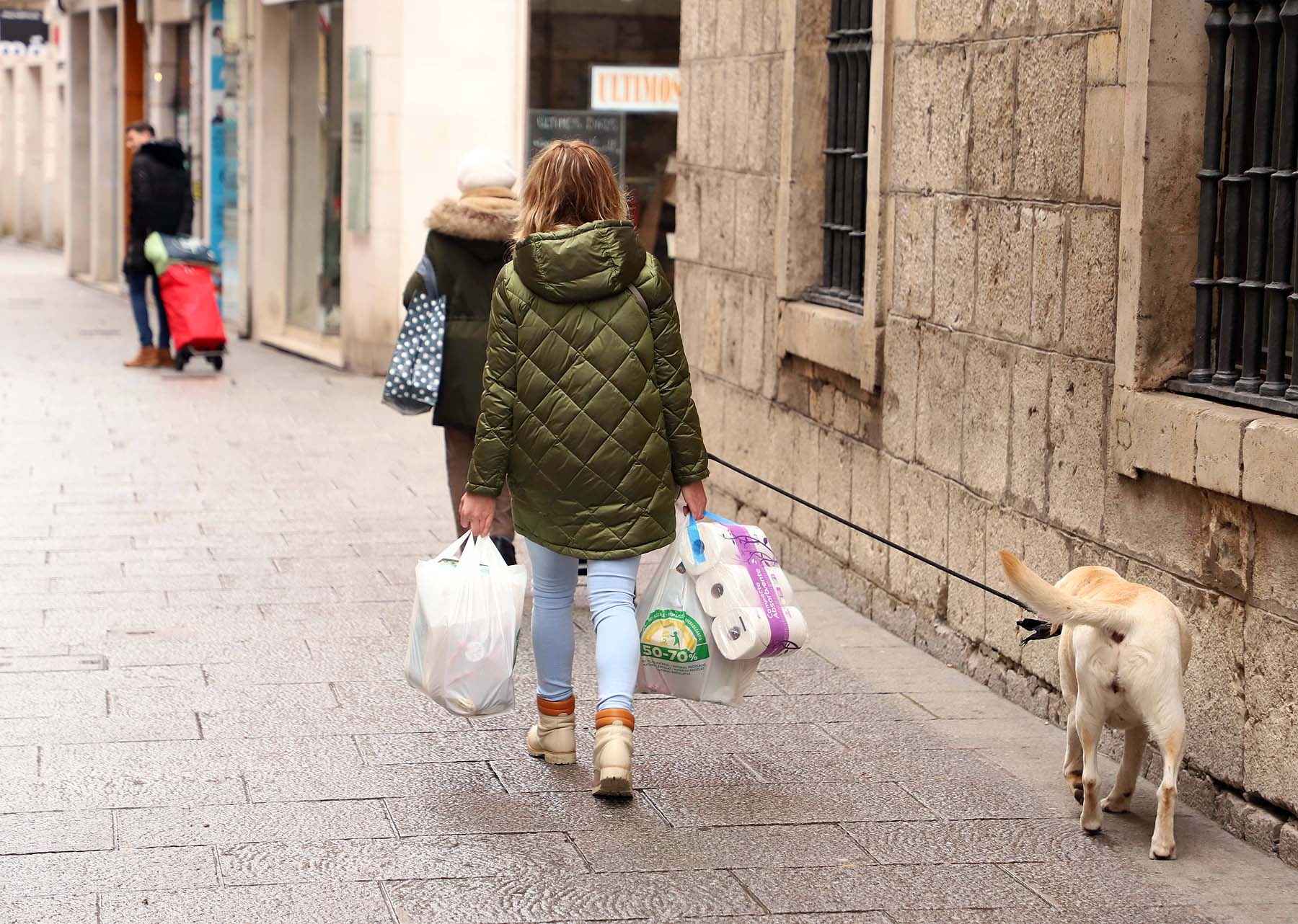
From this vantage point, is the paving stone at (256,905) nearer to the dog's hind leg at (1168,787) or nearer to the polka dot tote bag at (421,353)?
the dog's hind leg at (1168,787)

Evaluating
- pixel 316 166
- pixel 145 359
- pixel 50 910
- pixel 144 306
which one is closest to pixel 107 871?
pixel 50 910

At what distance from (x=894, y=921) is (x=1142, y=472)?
5.79 ft

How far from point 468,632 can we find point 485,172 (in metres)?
2.72

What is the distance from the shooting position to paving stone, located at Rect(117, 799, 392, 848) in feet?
16.1

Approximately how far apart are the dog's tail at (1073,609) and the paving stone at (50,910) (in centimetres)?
229

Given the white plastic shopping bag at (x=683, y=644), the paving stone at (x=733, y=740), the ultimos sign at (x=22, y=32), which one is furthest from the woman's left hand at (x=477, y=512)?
the ultimos sign at (x=22, y=32)

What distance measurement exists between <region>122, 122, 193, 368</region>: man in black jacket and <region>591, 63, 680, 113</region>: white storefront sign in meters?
3.49

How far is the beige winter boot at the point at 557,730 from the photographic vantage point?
5609 mm

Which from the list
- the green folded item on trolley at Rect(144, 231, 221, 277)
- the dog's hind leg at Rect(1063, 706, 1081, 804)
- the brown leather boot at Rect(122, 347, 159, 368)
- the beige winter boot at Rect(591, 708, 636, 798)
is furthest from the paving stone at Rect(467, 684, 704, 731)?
the brown leather boot at Rect(122, 347, 159, 368)

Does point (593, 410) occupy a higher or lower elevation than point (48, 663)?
higher

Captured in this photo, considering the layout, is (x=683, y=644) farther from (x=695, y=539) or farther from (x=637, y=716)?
(x=637, y=716)

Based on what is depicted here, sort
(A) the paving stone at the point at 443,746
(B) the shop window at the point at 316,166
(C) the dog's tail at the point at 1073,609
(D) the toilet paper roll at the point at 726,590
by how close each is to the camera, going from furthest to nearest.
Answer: (B) the shop window at the point at 316,166 → (A) the paving stone at the point at 443,746 → (D) the toilet paper roll at the point at 726,590 → (C) the dog's tail at the point at 1073,609

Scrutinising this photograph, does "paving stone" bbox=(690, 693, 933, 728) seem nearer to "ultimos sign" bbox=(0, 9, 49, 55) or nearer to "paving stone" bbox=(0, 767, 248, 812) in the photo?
"paving stone" bbox=(0, 767, 248, 812)

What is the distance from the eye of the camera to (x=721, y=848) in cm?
491
